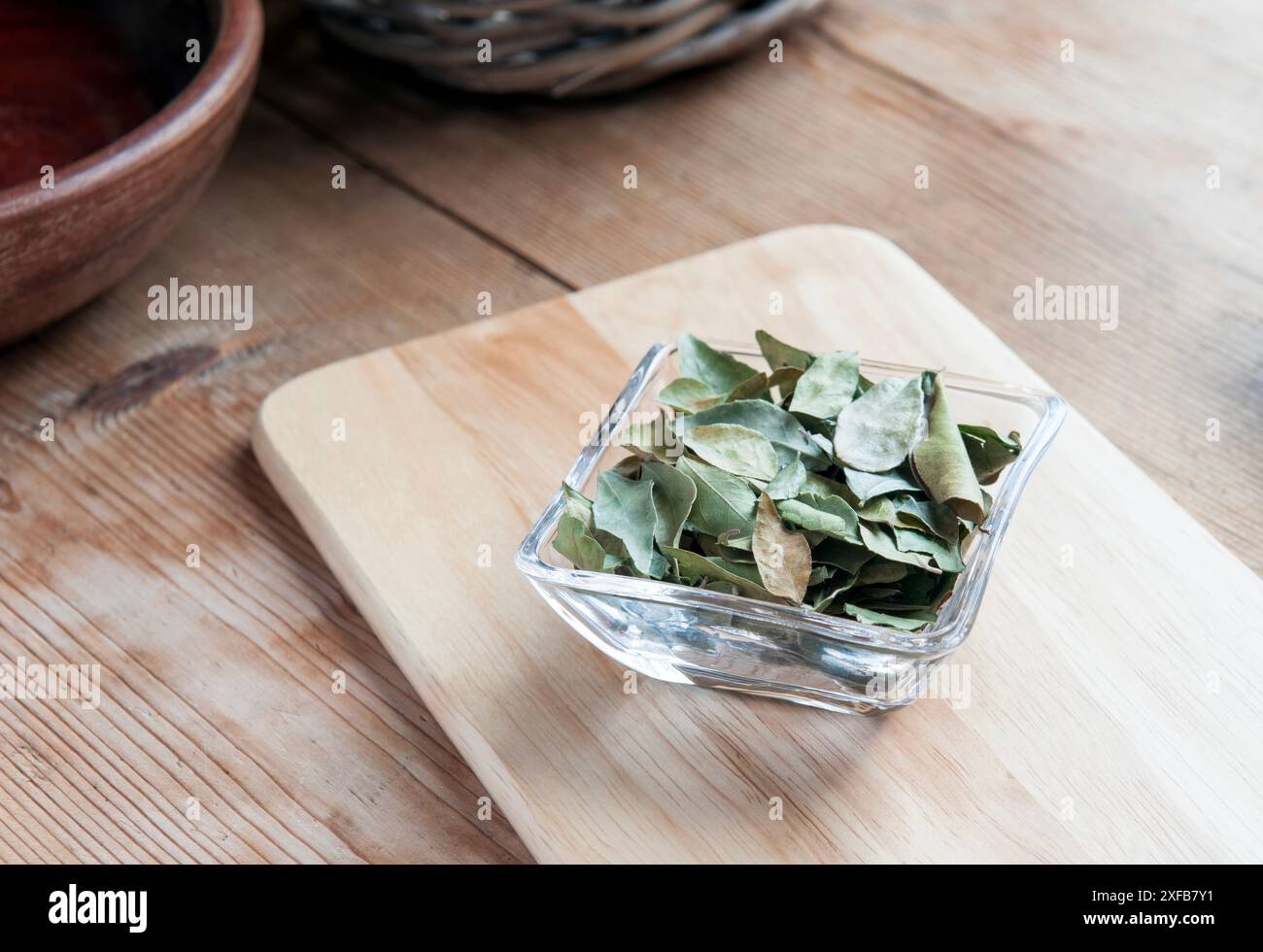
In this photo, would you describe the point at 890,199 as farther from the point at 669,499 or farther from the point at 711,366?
the point at 669,499

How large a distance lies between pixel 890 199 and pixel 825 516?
0.54 meters

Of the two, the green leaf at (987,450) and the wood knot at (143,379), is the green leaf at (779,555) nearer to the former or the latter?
the green leaf at (987,450)

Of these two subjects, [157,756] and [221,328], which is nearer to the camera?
[157,756]

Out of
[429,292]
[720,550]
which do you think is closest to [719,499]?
[720,550]

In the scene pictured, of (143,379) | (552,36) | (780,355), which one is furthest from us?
(552,36)

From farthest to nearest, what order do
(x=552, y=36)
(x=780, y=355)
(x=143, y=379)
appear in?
1. (x=552, y=36)
2. (x=143, y=379)
3. (x=780, y=355)

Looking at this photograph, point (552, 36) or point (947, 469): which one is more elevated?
point (552, 36)

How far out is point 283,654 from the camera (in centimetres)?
69

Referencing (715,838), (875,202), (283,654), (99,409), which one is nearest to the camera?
(715,838)

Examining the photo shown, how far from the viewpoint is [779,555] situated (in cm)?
56

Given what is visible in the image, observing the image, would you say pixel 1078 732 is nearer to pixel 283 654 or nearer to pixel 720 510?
pixel 720 510

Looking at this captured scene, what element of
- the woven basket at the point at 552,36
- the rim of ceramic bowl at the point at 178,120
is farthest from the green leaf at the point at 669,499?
the woven basket at the point at 552,36

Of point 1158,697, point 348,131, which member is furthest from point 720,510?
point 348,131

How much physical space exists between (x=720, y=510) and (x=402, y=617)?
19cm
